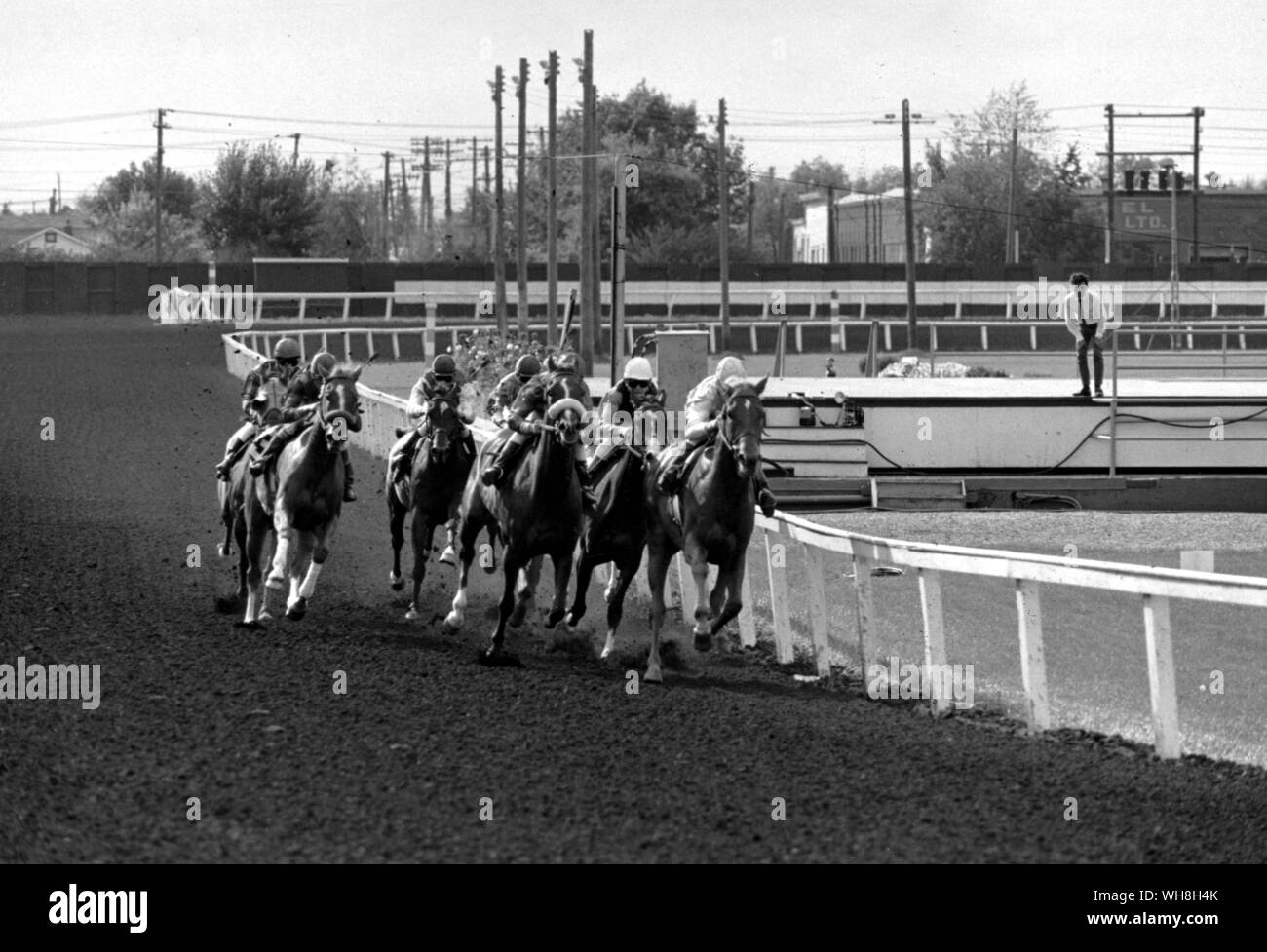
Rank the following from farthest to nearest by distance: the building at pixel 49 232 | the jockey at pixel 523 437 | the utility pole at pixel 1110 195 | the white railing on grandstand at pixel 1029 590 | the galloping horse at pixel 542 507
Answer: the building at pixel 49 232, the utility pole at pixel 1110 195, the jockey at pixel 523 437, the galloping horse at pixel 542 507, the white railing on grandstand at pixel 1029 590

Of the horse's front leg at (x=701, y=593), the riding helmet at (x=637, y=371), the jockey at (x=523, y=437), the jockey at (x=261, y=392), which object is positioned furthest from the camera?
the jockey at (x=261, y=392)

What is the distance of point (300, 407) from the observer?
1183cm

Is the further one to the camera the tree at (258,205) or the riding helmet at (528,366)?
the tree at (258,205)

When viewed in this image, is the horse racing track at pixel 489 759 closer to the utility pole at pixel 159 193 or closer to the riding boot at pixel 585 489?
the riding boot at pixel 585 489

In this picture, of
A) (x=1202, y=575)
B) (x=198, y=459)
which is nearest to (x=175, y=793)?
(x=1202, y=575)

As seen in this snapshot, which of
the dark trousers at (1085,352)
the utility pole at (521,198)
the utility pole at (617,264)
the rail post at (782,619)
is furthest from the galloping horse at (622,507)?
the utility pole at (521,198)

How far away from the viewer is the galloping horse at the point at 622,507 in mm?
11453

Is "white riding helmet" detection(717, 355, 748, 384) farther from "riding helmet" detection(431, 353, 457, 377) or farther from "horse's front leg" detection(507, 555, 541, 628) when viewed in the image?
"riding helmet" detection(431, 353, 457, 377)

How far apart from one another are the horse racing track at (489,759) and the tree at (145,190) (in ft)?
295

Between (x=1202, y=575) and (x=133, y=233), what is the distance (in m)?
89.0

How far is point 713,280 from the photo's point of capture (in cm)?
6456

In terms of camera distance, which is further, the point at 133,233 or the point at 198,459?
the point at 133,233

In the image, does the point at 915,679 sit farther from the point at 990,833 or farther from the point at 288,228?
the point at 288,228

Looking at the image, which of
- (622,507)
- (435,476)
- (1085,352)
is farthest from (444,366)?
(1085,352)
